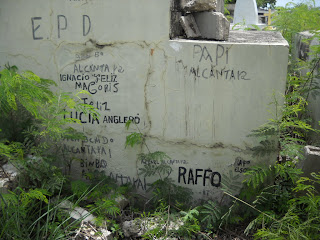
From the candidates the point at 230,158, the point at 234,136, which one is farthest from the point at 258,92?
the point at 230,158

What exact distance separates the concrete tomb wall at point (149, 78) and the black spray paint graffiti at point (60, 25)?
10 millimetres

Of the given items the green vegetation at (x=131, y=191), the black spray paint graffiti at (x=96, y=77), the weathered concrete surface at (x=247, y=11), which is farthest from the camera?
the weathered concrete surface at (x=247, y=11)

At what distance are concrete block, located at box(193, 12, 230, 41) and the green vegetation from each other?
0.91 metres

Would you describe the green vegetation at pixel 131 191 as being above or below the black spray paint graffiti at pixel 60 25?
below

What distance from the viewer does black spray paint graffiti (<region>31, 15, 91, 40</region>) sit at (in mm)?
3619

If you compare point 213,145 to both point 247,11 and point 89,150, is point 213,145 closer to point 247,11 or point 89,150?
point 89,150

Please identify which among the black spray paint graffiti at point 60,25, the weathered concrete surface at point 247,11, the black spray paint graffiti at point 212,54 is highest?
the weathered concrete surface at point 247,11

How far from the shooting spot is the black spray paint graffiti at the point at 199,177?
147 inches

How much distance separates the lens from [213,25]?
145 inches

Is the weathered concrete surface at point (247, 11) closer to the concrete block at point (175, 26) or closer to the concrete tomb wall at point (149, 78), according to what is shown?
the concrete tomb wall at point (149, 78)

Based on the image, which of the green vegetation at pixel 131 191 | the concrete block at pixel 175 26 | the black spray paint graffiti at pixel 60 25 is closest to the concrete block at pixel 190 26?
the concrete block at pixel 175 26

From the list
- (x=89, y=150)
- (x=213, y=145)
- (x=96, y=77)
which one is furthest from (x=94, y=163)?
(x=213, y=145)

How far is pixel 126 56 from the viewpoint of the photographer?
3.62 meters

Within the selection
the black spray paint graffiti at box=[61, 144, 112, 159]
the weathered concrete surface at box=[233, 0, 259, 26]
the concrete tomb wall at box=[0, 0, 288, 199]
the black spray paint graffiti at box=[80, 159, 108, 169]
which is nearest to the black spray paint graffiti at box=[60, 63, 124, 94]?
the concrete tomb wall at box=[0, 0, 288, 199]
